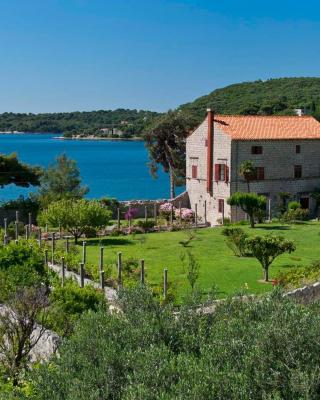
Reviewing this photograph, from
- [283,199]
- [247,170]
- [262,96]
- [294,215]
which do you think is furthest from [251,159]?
[262,96]

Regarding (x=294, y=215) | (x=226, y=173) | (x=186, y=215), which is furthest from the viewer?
(x=226, y=173)

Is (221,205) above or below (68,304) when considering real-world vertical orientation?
above

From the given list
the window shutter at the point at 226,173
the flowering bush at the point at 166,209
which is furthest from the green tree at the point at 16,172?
the window shutter at the point at 226,173

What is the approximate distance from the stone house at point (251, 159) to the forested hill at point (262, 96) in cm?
7680

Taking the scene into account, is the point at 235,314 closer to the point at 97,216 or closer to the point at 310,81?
the point at 97,216

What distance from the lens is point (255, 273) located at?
25.2 metres

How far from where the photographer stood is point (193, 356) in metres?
8.96

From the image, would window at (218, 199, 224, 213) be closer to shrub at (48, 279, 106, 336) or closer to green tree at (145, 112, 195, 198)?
green tree at (145, 112, 195, 198)

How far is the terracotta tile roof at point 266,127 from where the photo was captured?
48281mm

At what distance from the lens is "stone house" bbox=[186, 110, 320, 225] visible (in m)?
47.4

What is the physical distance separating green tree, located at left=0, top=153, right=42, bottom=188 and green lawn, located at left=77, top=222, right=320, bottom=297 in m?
16.6

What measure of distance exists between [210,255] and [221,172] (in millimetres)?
18885

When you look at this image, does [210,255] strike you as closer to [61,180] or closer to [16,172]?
[61,180]

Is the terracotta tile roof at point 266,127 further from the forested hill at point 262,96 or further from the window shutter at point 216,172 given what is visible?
the forested hill at point 262,96
